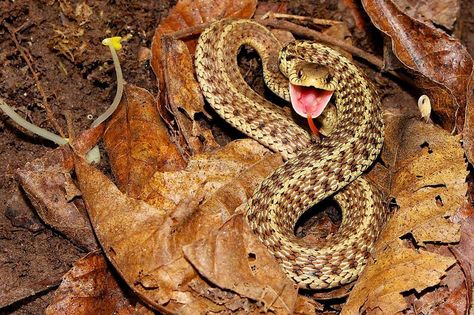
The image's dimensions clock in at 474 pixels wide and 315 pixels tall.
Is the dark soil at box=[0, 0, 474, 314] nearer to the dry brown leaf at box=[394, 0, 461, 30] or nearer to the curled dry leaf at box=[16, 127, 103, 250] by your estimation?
the curled dry leaf at box=[16, 127, 103, 250]

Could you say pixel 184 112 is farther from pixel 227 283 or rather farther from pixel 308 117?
pixel 227 283

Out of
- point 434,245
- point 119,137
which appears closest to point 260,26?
point 119,137

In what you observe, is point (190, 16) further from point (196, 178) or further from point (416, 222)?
point (416, 222)

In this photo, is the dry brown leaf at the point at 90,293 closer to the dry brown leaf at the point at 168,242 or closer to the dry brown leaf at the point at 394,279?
the dry brown leaf at the point at 168,242

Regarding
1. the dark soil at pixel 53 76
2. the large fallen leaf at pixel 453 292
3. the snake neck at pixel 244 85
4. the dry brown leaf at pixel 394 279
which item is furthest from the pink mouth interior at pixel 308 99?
the large fallen leaf at pixel 453 292

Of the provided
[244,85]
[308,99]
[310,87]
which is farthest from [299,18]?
[308,99]

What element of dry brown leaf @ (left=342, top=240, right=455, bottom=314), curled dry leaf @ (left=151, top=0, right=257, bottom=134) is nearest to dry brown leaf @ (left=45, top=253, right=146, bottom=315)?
curled dry leaf @ (left=151, top=0, right=257, bottom=134)

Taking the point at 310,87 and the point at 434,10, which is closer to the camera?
the point at 310,87
